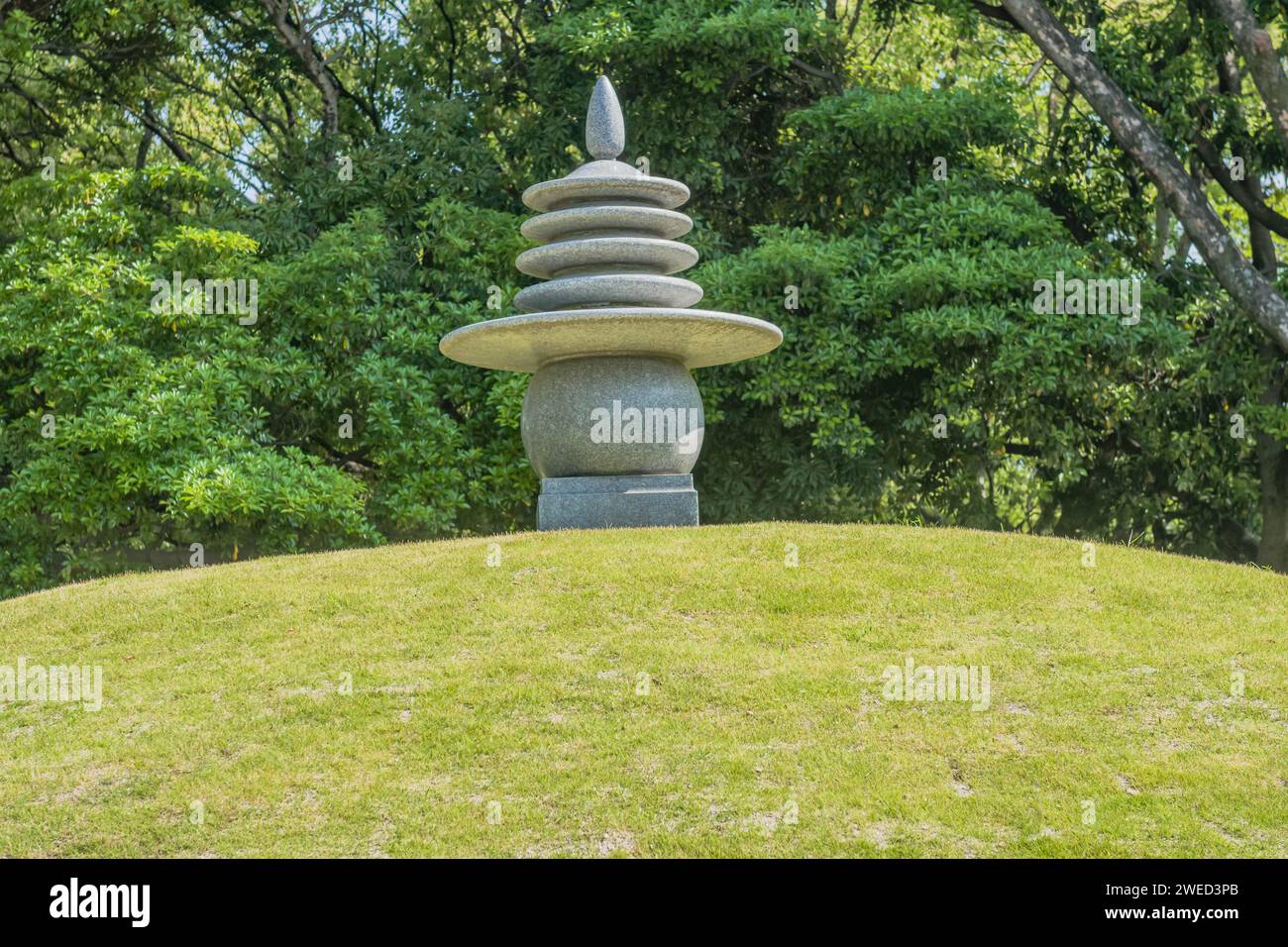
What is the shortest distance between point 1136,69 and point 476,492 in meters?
10.2

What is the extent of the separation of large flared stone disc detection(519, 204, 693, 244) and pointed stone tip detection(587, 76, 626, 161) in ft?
2.26

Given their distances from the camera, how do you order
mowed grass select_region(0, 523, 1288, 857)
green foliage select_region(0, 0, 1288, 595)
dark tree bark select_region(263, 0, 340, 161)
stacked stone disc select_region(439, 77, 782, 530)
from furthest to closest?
dark tree bark select_region(263, 0, 340, 161), green foliage select_region(0, 0, 1288, 595), stacked stone disc select_region(439, 77, 782, 530), mowed grass select_region(0, 523, 1288, 857)

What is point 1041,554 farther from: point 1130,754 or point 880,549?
point 1130,754

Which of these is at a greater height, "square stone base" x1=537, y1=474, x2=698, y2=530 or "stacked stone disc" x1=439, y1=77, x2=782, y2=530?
"stacked stone disc" x1=439, y1=77, x2=782, y2=530

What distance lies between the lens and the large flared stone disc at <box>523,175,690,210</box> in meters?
12.8

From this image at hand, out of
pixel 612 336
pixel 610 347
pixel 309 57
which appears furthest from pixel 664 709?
pixel 309 57

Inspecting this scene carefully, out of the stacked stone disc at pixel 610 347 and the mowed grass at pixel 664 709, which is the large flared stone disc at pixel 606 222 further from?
the mowed grass at pixel 664 709

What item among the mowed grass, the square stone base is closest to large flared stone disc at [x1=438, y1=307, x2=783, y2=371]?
the square stone base

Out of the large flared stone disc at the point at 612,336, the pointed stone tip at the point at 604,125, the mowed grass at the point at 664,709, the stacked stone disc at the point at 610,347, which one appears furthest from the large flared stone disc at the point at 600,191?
the mowed grass at the point at 664,709

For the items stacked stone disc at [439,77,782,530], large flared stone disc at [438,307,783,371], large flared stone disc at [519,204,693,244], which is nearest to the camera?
large flared stone disc at [438,307,783,371]

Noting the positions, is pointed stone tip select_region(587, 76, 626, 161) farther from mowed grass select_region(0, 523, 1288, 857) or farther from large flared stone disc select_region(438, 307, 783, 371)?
mowed grass select_region(0, 523, 1288, 857)

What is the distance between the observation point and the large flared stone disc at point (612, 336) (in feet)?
38.0

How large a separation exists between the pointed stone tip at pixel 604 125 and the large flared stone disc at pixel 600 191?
1.50 feet

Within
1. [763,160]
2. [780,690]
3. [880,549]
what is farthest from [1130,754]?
[763,160]
